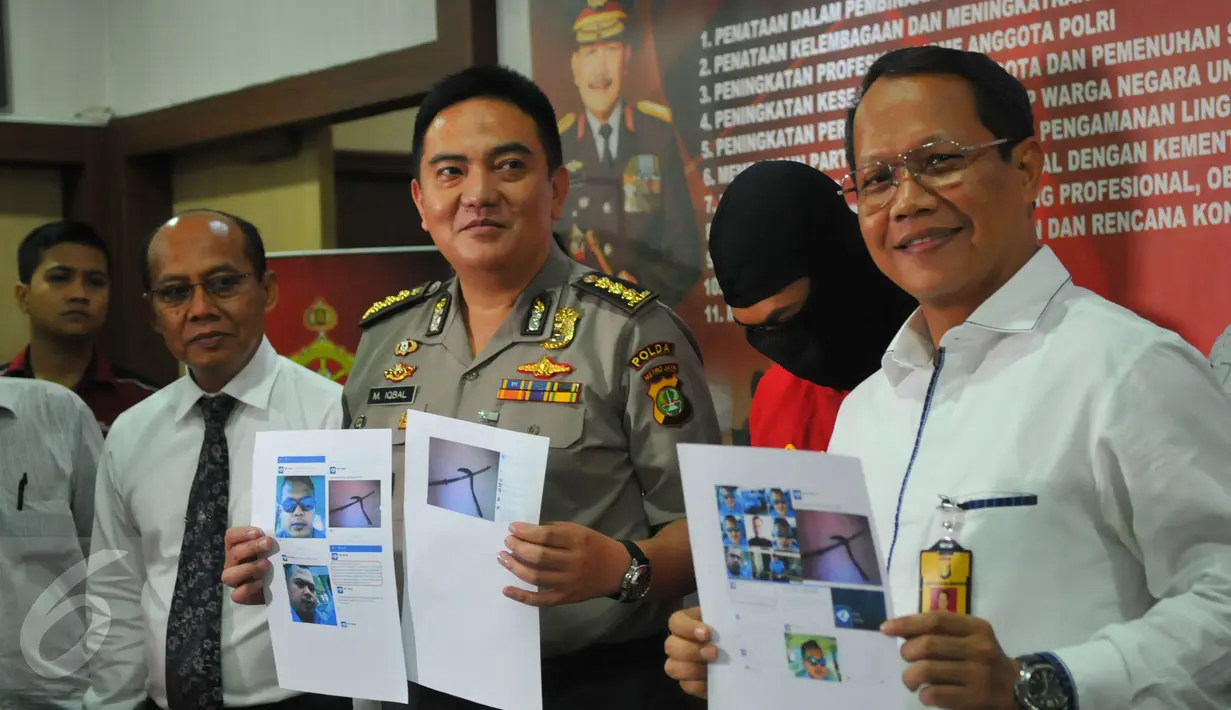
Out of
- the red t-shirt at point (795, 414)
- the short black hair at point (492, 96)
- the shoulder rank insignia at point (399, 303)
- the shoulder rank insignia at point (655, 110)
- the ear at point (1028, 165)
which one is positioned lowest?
the red t-shirt at point (795, 414)

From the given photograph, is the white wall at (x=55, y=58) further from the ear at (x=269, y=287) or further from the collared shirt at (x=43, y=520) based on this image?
the ear at (x=269, y=287)

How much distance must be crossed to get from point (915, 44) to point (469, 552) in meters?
1.42

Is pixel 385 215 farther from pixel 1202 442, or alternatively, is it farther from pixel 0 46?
pixel 1202 442

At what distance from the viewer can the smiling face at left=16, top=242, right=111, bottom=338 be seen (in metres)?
3.57

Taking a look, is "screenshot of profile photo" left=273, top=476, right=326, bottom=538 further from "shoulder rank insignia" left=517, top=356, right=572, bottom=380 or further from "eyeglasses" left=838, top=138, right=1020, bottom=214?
"eyeglasses" left=838, top=138, right=1020, bottom=214

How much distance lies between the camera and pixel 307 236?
446 centimetres

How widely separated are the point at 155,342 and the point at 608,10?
2786 mm

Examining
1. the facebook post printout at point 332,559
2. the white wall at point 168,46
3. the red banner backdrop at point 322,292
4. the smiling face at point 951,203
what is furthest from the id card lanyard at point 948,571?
the white wall at point 168,46

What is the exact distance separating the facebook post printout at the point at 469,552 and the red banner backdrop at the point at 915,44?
64 centimetres

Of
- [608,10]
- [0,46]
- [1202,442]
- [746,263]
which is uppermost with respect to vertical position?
[0,46]

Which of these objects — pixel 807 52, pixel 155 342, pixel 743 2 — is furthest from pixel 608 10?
pixel 155 342

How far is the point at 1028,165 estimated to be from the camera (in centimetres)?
139

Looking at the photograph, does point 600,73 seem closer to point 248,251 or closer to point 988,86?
point 248,251

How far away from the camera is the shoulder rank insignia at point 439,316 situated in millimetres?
1997
